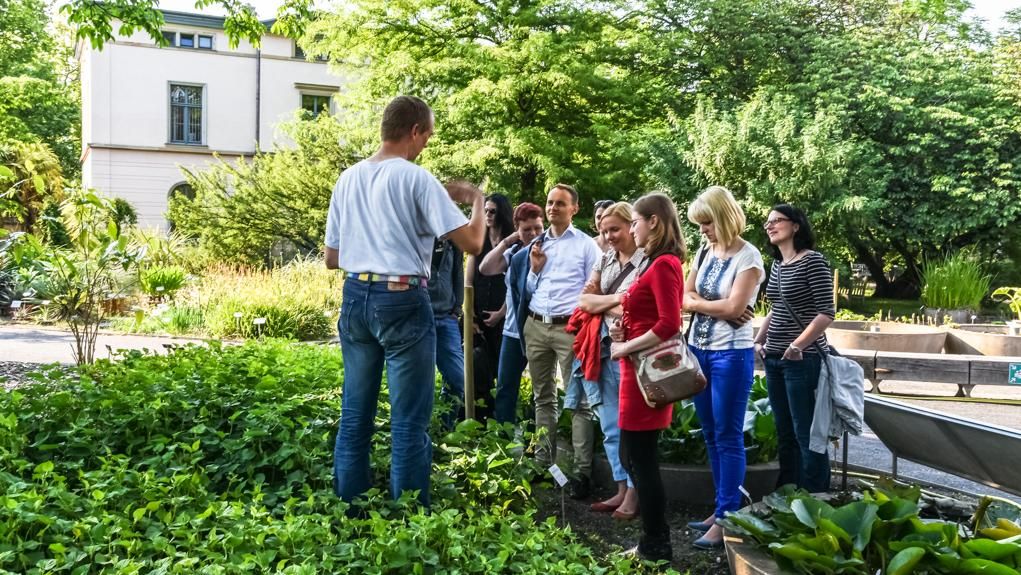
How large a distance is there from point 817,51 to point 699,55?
3.49 metres

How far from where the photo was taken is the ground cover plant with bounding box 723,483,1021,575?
2.98 meters

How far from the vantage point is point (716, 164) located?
23016mm

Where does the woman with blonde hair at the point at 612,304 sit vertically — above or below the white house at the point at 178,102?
below

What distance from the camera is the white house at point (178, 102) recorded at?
39.2m

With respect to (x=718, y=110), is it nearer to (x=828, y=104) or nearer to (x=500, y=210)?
(x=828, y=104)

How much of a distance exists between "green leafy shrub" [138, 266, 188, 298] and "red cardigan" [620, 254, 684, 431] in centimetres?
1544

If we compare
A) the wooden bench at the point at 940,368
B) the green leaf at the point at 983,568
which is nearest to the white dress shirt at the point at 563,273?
the green leaf at the point at 983,568

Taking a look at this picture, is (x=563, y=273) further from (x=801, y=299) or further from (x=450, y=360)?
(x=801, y=299)

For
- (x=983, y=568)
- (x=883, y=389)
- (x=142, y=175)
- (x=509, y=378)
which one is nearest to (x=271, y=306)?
(x=883, y=389)

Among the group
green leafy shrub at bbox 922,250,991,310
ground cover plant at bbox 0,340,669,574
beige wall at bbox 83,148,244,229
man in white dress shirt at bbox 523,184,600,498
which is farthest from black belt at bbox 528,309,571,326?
beige wall at bbox 83,148,244,229

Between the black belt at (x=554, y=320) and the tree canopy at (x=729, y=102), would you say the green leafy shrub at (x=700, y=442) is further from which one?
the tree canopy at (x=729, y=102)

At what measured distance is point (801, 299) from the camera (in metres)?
4.86

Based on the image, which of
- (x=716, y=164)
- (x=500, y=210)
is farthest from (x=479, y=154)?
(x=500, y=210)

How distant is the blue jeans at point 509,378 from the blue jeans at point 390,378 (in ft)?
5.92
